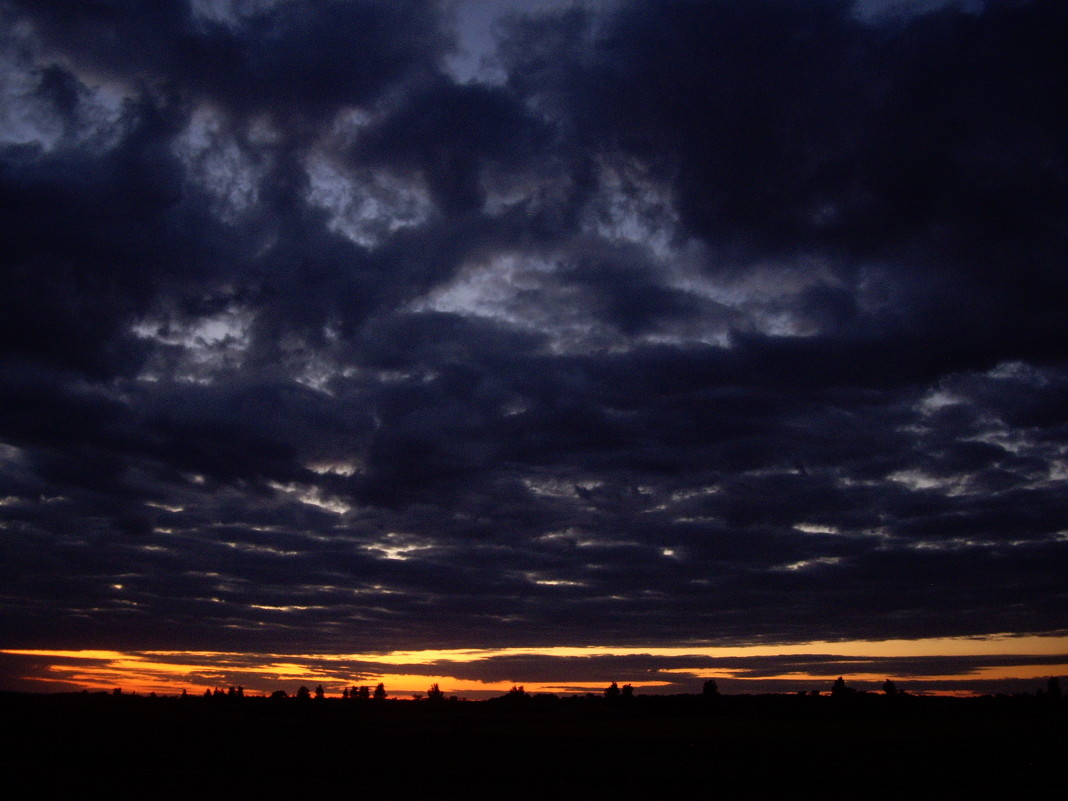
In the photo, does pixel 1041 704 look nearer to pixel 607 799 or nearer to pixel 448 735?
pixel 448 735

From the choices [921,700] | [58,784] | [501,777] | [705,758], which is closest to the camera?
A: [58,784]

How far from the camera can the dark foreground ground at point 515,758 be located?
210 feet

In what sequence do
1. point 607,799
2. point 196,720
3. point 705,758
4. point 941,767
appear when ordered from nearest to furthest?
point 607,799 < point 941,767 < point 705,758 < point 196,720

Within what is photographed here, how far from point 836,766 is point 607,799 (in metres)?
36.1

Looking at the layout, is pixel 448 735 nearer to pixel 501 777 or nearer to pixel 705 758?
pixel 705 758

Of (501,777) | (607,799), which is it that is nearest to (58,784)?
(501,777)

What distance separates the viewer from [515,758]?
3563 inches

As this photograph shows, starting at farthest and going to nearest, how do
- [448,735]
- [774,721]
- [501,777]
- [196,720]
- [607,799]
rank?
[774,721], [196,720], [448,735], [501,777], [607,799]

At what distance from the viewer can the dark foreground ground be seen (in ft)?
210

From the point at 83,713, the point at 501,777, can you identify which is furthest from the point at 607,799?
the point at 83,713

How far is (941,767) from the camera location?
265 feet

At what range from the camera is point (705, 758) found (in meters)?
91.7

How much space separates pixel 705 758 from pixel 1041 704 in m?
136

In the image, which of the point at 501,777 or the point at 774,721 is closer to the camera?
the point at 501,777
